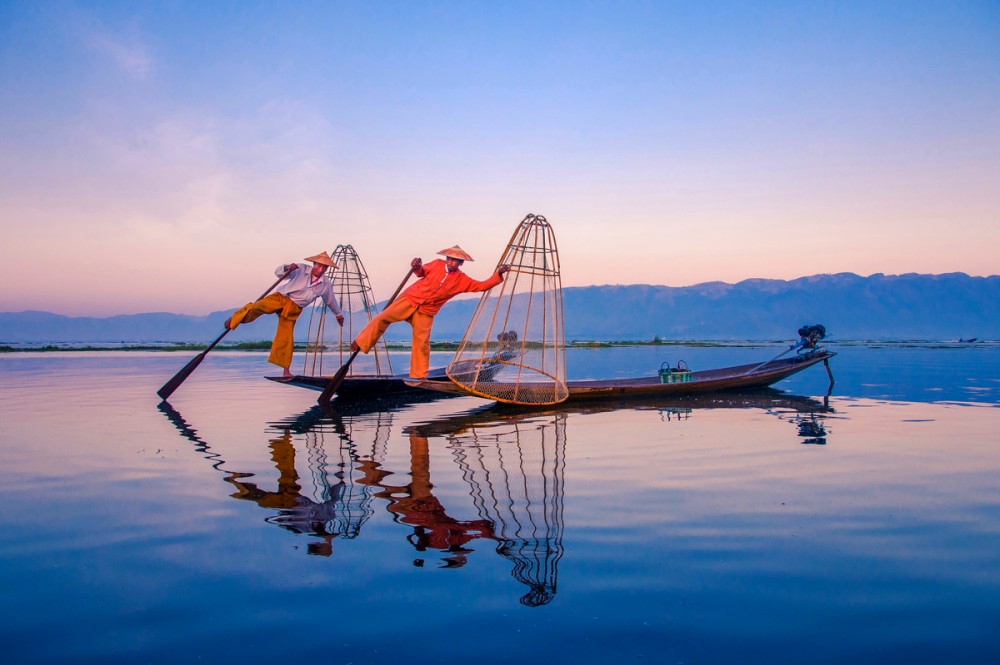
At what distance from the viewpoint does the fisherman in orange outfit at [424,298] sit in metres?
11.8

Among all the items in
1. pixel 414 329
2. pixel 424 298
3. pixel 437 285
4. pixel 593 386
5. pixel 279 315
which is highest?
pixel 437 285

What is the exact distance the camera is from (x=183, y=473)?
268 inches

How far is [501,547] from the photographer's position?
14.4 feet

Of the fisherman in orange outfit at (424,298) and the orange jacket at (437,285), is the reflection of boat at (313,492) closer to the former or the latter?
the fisherman in orange outfit at (424,298)

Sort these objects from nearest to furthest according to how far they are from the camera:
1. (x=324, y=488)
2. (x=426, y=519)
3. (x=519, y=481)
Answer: (x=426, y=519)
(x=324, y=488)
(x=519, y=481)

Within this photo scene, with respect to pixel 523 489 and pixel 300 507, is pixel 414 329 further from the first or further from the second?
pixel 300 507

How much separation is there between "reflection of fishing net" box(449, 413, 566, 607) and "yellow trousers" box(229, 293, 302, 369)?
505 cm

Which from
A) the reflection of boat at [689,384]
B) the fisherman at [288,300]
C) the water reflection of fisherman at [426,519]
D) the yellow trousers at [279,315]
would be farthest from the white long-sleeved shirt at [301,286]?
the water reflection of fisherman at [426,519]

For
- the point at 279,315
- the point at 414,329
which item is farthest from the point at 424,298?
the point at 279,315

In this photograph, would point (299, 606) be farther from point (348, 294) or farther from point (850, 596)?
point (348, 294)

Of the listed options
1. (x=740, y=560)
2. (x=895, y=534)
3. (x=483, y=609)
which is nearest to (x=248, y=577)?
(x=483, y=609)

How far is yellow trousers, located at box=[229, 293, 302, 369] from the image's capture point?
12.8 meters

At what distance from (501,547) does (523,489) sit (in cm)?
169

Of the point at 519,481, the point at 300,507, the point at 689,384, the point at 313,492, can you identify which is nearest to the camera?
the point at 300,507
